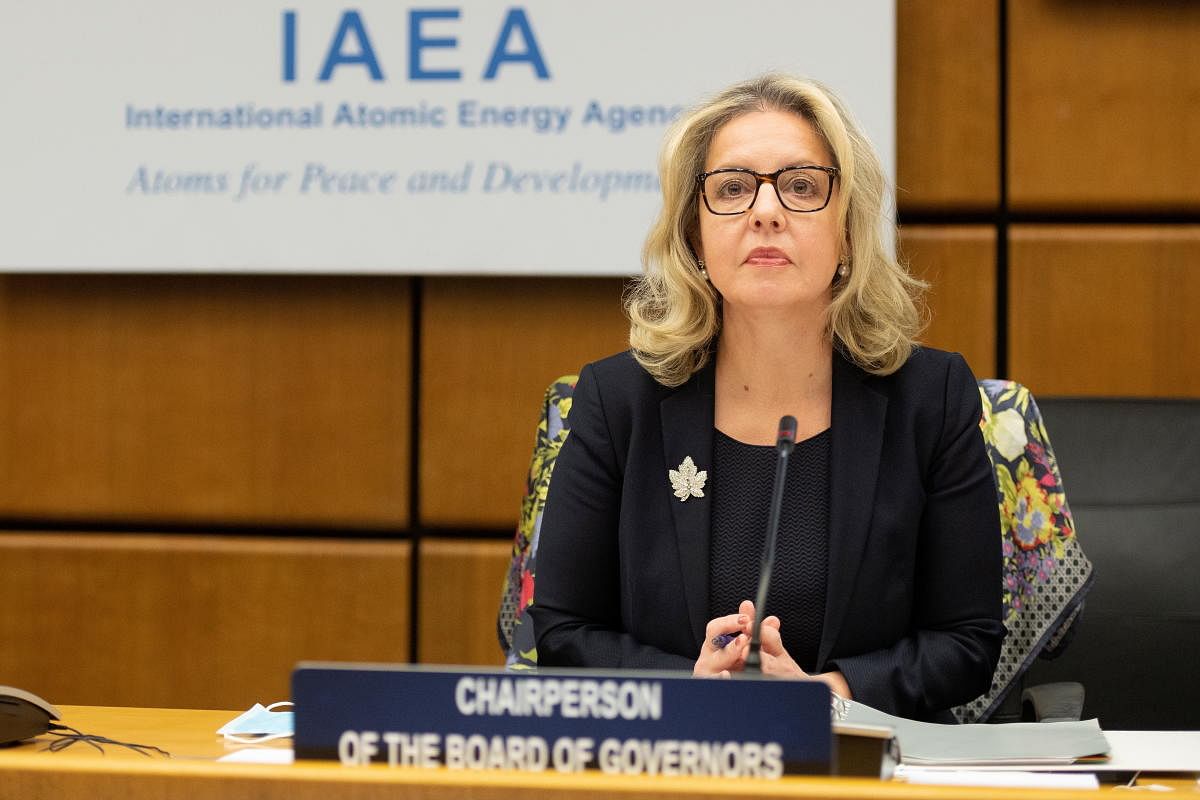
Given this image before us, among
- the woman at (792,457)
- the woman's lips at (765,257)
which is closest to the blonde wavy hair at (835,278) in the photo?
the woman at (792,457)

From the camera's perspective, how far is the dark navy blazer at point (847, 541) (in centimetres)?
164

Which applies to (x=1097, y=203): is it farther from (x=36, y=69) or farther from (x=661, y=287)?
(x=36, y=69)

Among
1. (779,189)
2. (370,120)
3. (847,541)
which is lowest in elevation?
(847,541)

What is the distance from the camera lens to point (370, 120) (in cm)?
265

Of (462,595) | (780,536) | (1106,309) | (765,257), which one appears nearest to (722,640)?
(780,536)

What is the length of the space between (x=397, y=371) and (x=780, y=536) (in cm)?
127

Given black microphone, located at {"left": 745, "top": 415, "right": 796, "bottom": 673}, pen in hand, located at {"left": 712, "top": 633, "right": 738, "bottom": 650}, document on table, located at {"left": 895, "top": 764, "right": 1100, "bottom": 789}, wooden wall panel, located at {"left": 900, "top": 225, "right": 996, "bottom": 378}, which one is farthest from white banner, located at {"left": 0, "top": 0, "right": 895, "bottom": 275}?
document on table, located at {"left": 895, "top": 764, "right": 1100, "bottom": 789}

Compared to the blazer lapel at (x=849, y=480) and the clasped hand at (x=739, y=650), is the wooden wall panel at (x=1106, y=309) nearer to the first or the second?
the blazer lapel at (x=849, y=480)

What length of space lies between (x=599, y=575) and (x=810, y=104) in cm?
70

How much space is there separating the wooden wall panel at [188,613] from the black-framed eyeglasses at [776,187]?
4.32 ft

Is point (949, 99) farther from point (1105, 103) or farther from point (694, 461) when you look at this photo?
point (694, 461)

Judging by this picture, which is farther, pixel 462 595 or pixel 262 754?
pixel 462 595

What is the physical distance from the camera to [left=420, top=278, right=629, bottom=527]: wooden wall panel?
8.86ft

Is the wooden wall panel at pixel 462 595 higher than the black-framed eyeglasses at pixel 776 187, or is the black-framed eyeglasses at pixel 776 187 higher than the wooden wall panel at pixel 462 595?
the black-framed eyeglasses at pixel 776 187
